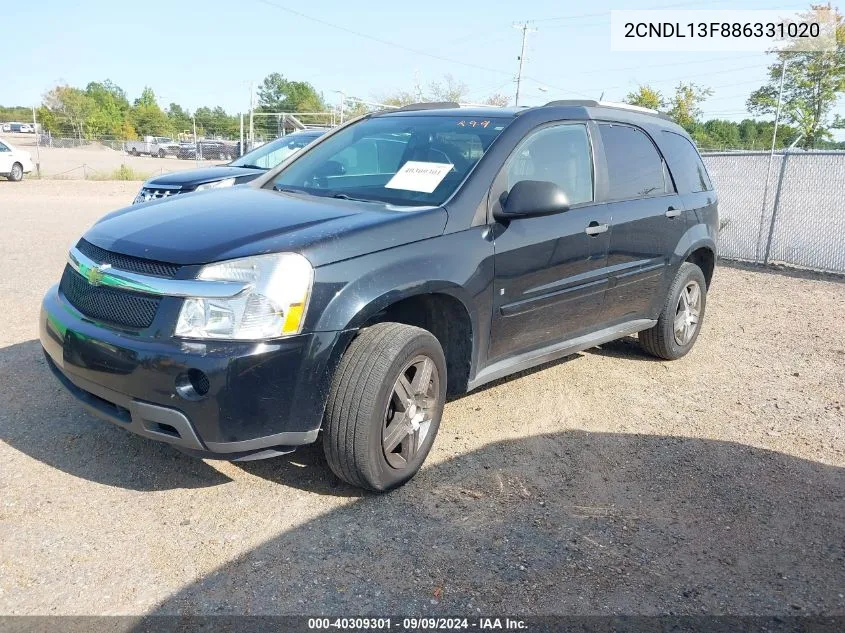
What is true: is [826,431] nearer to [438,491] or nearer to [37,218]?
[438,491]

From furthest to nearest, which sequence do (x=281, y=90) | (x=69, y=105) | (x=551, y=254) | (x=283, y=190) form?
(x=281, y=90) → (x=69, y=105) → (x=283, y=190) → (x=551, y=254)

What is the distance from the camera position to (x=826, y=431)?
4.64 metres

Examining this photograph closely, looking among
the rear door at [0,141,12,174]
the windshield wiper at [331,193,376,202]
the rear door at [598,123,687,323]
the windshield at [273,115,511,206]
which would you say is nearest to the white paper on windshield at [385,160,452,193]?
the windshield at [273,115,511,206]

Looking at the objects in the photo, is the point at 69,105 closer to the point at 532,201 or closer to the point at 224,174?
the point at 224,174

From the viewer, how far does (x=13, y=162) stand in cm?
2298

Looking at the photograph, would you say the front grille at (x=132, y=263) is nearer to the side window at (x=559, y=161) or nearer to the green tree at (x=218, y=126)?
the side window at (x=559, y=161)

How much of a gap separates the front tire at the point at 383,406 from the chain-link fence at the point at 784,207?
8775 millimetres

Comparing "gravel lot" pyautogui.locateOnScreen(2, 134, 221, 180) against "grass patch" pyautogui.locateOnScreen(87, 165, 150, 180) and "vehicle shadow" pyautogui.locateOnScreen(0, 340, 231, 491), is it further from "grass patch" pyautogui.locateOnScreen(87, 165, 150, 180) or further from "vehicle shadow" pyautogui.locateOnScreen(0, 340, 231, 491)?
"vehicle shadow" pyautogui.locateOnScreen(0, 340, 231, 491)

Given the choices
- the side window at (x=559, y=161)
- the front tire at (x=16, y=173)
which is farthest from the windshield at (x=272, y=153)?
the front tire at (x=16, y=173)

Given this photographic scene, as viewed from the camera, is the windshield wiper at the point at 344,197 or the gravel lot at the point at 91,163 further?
the gravel lot at the point at 91,163

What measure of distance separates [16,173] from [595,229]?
23.8 metres

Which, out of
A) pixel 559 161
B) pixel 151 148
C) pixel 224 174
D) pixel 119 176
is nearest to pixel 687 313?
pixel 559 161

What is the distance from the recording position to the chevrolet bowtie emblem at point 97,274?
126 inches

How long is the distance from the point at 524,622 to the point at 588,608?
0.89 feet
